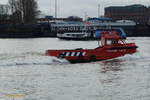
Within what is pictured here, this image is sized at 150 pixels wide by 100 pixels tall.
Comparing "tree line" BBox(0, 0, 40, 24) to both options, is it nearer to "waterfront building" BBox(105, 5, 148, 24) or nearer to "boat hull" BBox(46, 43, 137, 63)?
"waterfront building" BBox(105, 5, 148, 24)

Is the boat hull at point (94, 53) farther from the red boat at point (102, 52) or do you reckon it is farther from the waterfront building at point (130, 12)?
the waterfront building at point (130, 12)

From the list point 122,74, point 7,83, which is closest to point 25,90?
point 7,83

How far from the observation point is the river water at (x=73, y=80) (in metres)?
17.4

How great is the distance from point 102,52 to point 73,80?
11.1m

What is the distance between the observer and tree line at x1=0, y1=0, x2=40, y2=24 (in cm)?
12669

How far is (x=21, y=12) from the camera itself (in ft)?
426

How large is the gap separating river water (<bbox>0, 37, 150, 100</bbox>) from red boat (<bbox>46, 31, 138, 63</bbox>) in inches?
20.0

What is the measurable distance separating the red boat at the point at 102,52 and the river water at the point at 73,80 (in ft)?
1.67

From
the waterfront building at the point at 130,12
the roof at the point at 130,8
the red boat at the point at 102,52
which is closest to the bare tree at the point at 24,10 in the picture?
the waterfront building at the point at 130,12

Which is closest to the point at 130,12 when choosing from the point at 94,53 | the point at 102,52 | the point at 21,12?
the point at 21,12

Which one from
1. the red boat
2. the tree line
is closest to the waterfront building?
the tree line

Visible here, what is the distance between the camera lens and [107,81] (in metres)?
21.5

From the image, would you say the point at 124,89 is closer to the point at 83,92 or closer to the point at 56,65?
the point at 83,92

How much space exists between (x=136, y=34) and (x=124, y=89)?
9789 centimetres
